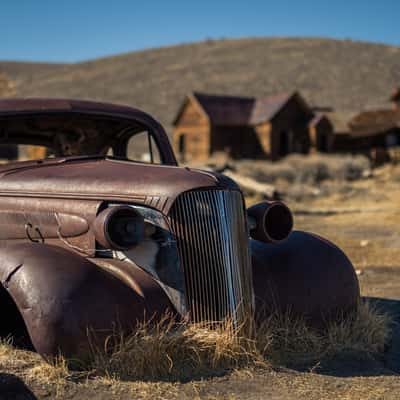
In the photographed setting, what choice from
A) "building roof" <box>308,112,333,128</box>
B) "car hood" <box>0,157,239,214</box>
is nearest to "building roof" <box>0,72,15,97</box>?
"building roof" <box>308,112,333,128</box>

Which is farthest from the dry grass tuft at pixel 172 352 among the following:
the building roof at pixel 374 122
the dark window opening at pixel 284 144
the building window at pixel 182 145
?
the building roof at pixel 374 122

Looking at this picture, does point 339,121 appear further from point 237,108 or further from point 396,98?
point 237,108

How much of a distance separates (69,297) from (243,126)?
3393cm

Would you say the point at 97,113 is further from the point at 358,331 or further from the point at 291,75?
the point at 291,75

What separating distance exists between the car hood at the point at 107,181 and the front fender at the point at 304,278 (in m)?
0.82

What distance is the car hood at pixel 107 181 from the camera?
4.04 meters

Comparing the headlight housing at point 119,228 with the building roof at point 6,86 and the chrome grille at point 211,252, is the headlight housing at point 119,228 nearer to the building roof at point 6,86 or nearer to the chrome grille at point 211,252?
the chrome grille at point 211,252

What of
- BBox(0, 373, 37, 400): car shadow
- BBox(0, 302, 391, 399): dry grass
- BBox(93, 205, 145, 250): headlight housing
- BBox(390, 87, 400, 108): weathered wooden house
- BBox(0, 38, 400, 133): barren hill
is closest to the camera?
BBox(0, 373, 37, 400): car shadow

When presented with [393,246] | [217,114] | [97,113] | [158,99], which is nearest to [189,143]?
[217,114]

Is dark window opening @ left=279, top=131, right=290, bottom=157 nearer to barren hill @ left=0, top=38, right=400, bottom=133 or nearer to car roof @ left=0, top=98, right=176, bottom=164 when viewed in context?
barren hill @ left=0, top=38, right=400, bottom=133

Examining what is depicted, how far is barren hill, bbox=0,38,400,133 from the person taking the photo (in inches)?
2406

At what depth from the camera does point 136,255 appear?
415 centimetres

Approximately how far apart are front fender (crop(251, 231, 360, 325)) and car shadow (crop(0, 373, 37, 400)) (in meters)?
1.68

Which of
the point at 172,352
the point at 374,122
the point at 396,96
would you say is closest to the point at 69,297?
the point at 172,352
